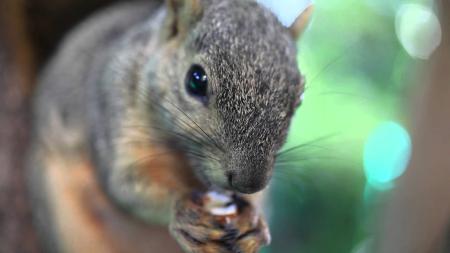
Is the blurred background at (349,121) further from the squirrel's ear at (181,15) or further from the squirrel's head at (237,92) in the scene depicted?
the squirrel's ear at (181,15)

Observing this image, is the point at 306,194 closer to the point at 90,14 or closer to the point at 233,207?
the point at 233,207

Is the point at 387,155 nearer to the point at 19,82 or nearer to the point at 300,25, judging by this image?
the point at 300,25

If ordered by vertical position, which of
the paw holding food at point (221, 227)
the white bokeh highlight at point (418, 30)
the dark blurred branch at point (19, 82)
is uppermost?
the dark blurred branch at point (19, 82)

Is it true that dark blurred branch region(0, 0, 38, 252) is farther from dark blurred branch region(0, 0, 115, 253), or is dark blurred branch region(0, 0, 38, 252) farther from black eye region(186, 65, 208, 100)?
black eye region(186, 65, 208, 100)

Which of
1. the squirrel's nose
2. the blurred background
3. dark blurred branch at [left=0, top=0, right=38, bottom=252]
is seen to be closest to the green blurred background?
the blurred background

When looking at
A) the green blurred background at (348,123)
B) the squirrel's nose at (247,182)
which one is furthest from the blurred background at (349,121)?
the squirrel's nose at (247,182)

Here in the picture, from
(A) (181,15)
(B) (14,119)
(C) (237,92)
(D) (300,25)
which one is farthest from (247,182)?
(B) (14,119)
